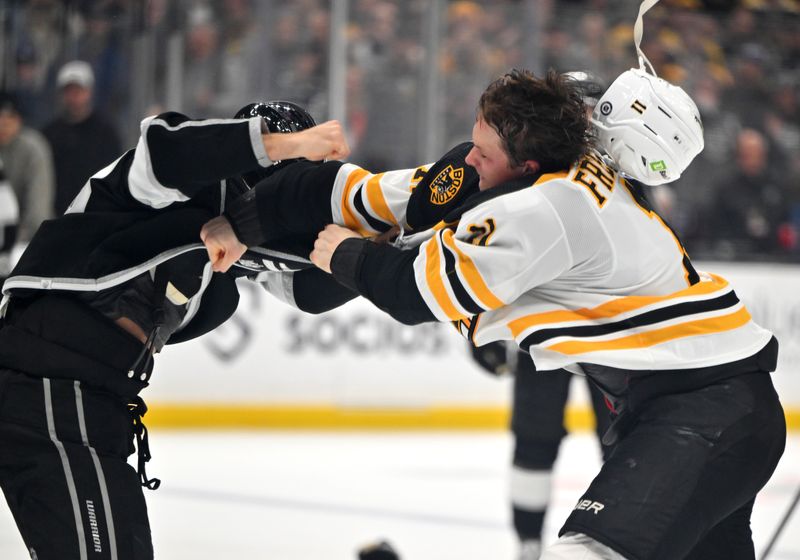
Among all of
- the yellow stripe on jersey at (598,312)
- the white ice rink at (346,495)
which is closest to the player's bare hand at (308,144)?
the yellow stripe on jersey at (598,312)

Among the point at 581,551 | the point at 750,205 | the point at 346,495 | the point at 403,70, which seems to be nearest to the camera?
the point at 581,551

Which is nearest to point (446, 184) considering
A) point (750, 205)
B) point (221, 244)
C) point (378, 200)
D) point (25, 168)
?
point (378, 200)

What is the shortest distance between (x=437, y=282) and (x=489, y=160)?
0.85 ft

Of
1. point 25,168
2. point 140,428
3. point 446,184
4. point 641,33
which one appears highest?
point 641,33

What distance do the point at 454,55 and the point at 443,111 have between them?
35 cm

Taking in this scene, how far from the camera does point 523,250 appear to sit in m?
1.99

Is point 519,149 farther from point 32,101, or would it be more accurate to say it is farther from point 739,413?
point 32,101

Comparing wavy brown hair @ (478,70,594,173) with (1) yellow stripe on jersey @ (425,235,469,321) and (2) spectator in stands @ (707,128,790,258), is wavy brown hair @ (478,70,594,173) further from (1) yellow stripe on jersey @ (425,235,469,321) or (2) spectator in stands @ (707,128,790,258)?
(2) spectator in stands @ (707,128,790,258)


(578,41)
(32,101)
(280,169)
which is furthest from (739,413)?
(578,41)

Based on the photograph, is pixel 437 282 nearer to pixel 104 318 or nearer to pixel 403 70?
pixel 104 318

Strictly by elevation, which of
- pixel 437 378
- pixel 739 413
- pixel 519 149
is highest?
pixel 519 149

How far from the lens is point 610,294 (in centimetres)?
208

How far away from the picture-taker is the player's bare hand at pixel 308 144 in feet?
6.73

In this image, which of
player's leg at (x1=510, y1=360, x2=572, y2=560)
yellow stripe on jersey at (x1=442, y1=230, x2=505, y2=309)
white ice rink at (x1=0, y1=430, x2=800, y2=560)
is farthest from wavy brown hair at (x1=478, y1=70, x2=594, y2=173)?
white ice rink at (x1=0, y1=430, x2=800, y2=560)
